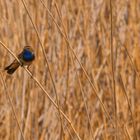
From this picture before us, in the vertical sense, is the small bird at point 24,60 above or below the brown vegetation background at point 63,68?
above

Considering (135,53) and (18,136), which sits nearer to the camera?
(18,136)

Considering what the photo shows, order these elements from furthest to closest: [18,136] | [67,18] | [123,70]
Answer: [123,70] → [67,18] → [18,136]

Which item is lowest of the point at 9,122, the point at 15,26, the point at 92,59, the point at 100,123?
the point at 100,123

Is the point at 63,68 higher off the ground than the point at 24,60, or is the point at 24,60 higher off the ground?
the point at 24,60

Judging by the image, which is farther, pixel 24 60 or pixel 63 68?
pixel 63 68

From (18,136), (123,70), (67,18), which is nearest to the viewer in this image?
(18,136)

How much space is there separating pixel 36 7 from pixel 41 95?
39 centimetres

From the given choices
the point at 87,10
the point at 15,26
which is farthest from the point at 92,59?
the point at 15,26

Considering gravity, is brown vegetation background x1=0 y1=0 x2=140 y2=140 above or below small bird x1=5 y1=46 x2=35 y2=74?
below

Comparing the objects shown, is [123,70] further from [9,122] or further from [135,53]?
[9,122]

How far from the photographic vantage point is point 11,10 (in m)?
2.10

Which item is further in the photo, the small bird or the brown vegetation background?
the brown vegetation background

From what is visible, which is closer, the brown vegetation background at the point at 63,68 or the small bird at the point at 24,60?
the small bird at the point at 24,60

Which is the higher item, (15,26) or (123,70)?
(15,26)
